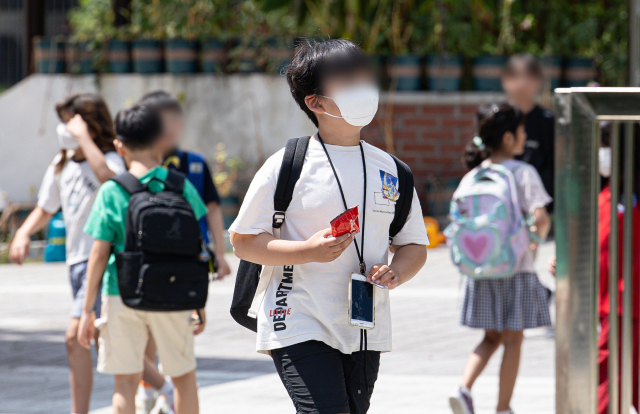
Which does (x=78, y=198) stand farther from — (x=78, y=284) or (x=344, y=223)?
(x=344, y=223)

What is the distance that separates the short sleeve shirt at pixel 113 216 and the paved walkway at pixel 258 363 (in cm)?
122

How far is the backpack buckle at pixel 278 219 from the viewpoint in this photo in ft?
8.70

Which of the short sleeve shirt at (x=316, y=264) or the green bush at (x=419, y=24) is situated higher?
the green bush at (x=419, y=24)

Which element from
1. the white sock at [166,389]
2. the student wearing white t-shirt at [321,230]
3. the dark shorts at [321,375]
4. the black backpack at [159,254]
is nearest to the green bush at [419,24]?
the white sock at [166,389]

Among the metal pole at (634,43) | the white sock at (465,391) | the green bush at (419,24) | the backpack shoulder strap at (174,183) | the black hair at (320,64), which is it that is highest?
the green bush at (419,24)

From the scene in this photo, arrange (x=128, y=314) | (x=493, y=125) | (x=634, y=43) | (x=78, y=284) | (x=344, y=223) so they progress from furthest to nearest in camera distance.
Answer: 1. (x=634, y=43)
2. (x=493, y=125)
3. (x=78, y=284)
4. (x=128, y=314)
5. (x=344, y=223)

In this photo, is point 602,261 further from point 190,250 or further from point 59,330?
point 59,330

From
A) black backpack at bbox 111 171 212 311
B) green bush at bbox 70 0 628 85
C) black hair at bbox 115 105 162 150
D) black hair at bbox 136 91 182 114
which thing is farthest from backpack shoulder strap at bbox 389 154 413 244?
green bush at bbox 70 0 628 85

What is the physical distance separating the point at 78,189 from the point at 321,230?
83.0 inches

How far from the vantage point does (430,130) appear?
37.3ft

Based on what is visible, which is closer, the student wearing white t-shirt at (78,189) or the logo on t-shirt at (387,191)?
the logo on t-shirt at (387,191)

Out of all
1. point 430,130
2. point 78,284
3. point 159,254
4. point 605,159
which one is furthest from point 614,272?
point 430,130

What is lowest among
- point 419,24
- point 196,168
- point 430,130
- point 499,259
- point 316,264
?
point 499,259

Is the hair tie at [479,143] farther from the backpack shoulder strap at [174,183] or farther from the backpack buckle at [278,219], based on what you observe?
the backpack buckle at [278,219]
